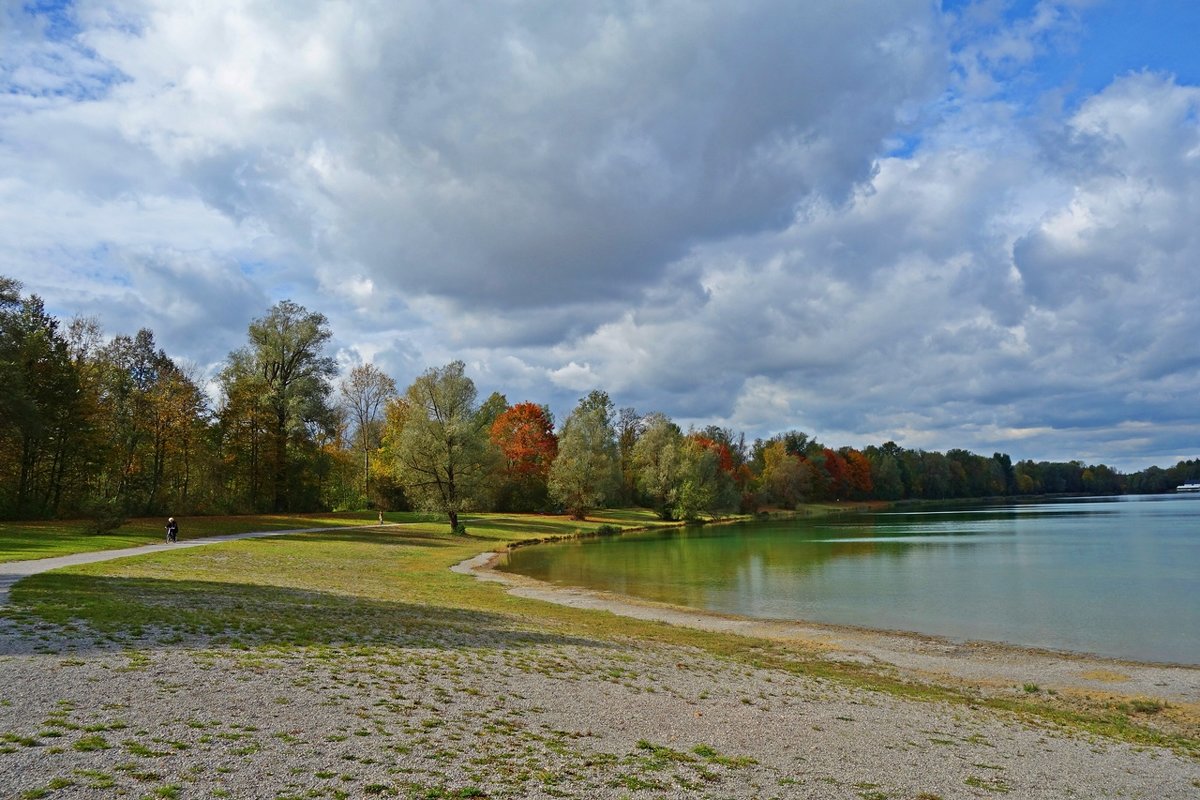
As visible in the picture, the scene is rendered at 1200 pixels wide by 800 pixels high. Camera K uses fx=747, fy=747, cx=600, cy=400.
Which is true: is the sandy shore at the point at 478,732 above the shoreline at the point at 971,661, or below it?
above

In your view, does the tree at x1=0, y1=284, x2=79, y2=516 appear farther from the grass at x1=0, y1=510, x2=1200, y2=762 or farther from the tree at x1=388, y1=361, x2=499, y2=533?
the tree at x1=388, y1=361, x2=499, y2=533

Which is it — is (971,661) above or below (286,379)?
below

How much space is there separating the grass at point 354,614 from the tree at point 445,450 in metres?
24.6

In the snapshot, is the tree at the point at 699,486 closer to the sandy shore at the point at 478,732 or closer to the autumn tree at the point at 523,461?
the autumn tree at the point at 523,461

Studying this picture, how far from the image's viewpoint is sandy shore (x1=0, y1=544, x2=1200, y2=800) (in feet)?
24.4

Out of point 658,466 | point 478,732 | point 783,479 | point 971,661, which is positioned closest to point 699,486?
point 658,466

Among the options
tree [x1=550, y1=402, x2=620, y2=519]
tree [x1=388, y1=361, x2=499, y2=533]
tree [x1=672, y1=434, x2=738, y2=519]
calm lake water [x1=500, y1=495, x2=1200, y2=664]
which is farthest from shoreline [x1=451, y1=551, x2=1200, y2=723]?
tree [x1=672, y1=434, x2=738, y2=519]

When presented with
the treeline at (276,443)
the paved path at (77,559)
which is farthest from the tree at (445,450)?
the paved path at (77,559)

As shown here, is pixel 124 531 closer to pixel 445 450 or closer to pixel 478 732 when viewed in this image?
pixel 445 450

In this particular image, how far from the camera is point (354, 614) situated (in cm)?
1830

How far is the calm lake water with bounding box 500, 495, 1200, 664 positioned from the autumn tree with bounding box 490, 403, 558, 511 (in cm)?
2765

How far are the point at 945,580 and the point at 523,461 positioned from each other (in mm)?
61308

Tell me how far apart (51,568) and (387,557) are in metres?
18.5

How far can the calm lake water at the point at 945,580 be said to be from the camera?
2403 centimetres
